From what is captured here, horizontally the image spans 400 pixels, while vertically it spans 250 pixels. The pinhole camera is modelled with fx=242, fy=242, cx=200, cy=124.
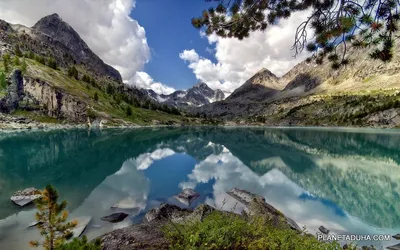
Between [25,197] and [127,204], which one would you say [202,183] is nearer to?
[127,204]

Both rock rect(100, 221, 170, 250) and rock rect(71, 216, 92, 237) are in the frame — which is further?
rock rect(71, 216, 92, 237)

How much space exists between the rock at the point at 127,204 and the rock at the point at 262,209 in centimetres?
1342

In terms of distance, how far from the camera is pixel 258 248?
11.0m

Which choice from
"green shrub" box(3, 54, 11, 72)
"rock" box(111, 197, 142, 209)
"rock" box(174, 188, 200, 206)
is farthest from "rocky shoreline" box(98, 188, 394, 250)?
"green shrub" box(3, 54, 11, 72)

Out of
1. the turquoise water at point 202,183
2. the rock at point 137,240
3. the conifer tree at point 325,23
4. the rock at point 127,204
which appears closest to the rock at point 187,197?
the turquoise water at point 202,183

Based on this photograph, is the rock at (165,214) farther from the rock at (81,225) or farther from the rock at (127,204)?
the rock at (127,204)

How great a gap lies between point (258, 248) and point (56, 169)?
50577 mm

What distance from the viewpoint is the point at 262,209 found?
24.5m

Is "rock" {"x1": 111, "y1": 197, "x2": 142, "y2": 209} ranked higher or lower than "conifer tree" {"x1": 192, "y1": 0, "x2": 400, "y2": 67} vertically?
lower

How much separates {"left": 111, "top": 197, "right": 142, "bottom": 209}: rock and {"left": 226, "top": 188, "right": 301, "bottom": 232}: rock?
44.0ft

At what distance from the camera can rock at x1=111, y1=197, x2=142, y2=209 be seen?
2909cm

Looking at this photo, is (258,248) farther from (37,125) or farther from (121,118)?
(121,118)

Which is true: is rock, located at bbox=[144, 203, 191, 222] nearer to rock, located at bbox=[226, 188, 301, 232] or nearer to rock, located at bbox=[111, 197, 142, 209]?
rock, located at bbox=[111, 197, 142, 209]

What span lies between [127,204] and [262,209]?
53.9 ft
